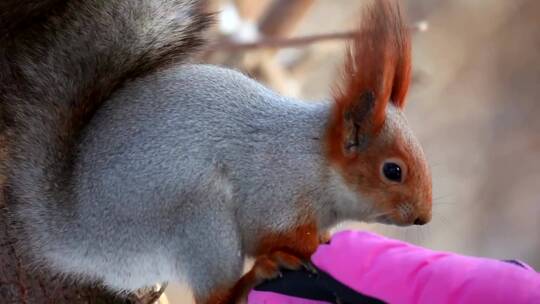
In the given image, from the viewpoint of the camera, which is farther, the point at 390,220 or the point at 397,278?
the point at 390,220

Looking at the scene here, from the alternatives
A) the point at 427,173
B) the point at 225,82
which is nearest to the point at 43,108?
the point at 225,82

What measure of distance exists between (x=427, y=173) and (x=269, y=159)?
235 mm

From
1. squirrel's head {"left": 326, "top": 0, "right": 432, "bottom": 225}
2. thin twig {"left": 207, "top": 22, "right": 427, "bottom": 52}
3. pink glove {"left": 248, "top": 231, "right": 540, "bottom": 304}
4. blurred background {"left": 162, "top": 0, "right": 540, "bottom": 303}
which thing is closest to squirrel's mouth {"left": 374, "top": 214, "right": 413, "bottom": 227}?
squirrel's head {"left": 326, "top": 0, "right": 432, "bottom": 225}

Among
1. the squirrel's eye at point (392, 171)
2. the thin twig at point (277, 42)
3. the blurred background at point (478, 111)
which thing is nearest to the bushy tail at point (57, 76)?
the squirrel's eye at point (392, 171)

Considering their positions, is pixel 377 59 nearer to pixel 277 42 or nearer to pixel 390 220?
pixel 390 220

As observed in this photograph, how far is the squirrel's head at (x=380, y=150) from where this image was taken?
108cm

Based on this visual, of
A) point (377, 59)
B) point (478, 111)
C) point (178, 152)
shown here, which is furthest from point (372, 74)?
point (478, 111)

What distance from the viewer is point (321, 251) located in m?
1.03

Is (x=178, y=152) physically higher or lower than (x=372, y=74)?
lower

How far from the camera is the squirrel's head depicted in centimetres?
108

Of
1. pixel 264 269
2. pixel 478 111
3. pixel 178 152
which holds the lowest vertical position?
pixel 478 111

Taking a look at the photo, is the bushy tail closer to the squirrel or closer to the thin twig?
the squirrel

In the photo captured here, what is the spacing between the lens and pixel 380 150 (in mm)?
1099

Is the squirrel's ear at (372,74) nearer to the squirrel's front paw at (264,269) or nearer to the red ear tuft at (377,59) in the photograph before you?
the red ear tuft at (377,59)
